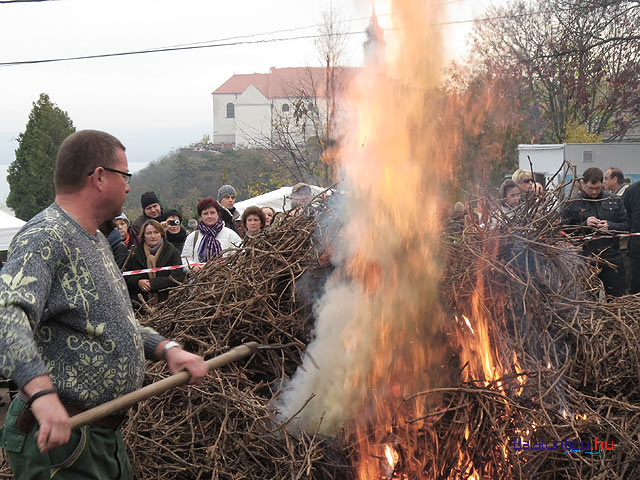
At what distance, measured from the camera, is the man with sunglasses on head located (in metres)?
1.99

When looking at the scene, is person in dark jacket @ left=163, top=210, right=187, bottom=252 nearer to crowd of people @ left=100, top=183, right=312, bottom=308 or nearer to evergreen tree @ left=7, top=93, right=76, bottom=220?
crowd of people @ left=100, top=183, right=312, bottom=308

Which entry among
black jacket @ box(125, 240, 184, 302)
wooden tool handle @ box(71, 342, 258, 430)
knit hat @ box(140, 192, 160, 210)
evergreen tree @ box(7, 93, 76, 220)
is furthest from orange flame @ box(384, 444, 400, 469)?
evergreen tree @ box(7, 93, 76, 220)

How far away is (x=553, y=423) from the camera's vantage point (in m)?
3.31

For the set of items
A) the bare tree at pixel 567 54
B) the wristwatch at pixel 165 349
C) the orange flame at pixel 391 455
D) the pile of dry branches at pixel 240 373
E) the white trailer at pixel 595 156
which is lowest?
the orange flame at pixel 391 455

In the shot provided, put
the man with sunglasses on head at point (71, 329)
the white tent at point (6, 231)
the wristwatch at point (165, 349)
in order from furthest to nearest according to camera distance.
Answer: the white tent at point (6, 231) → the wristwatch at point (165, 349) → the man with sunglasses on head at point (71, 329)

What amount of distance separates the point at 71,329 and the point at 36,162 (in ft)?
80.6

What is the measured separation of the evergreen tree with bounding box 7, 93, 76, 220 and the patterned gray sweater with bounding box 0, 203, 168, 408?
23.2m

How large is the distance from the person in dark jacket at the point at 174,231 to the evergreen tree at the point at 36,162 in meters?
17.8

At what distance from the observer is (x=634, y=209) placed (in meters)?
7.08

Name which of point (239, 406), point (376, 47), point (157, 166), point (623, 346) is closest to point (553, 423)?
point (623, 346)

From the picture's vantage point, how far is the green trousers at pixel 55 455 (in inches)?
87.9

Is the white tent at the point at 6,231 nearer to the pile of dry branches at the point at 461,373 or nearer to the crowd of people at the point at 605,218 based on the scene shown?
the pile of dry branches at the point at 461,373

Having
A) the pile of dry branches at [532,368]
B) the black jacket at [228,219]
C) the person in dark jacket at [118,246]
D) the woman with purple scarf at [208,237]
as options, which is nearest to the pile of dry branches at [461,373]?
the pile of dry branches at [532,368]

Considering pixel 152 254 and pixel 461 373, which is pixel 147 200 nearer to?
pixel 152 254
